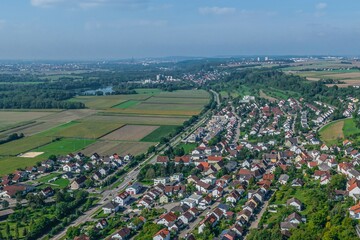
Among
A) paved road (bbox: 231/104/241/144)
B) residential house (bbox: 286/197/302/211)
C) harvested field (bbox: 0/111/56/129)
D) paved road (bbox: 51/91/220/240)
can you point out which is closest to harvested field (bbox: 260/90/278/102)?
paved road (bbox: 231/104/241/144)

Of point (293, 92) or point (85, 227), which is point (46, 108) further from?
point (85, 227)

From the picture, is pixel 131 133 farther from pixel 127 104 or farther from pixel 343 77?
pixel 343 77

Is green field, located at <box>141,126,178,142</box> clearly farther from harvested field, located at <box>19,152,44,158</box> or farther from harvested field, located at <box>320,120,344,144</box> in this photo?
harvested field, located at <box>320,120,344,144</box>

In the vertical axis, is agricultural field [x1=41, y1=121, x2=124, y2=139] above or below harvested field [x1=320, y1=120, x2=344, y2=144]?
below

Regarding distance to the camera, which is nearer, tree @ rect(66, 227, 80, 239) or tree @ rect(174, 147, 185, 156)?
tree @ rect(66, 227, 80, 239)

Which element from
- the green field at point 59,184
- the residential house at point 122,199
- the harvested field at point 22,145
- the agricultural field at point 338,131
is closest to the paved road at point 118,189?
the residential house at point 122,199

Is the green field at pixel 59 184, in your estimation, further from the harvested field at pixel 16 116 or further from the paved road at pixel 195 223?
the harvested field at pixel 16 116

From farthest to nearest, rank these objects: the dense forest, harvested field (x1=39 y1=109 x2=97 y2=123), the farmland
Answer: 1. the dense forest
2. harvested field (x1=39 y1=109 x2=97 y2=123)
3. the farmland
